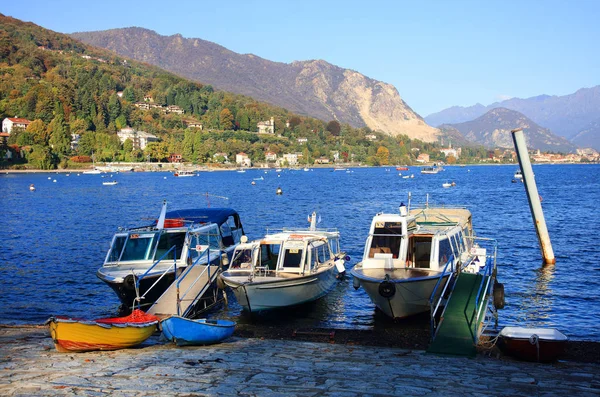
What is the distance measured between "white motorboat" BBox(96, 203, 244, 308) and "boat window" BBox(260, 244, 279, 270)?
312 cm

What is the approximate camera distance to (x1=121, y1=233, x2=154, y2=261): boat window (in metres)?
26.4

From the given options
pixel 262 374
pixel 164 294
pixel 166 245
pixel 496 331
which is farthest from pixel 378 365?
pixel 166 245

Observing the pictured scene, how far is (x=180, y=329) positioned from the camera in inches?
695

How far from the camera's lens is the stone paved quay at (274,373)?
13008 mm

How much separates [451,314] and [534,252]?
23.3 meters

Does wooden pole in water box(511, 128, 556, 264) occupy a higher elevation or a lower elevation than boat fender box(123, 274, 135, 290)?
higher

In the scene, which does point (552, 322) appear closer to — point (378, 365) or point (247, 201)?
point (378, 365)

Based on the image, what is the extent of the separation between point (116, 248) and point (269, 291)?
807cm

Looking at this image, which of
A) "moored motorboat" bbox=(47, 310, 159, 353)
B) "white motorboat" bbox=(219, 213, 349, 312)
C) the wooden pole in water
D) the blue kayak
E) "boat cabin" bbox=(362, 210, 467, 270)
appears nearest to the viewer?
"moored motorboat" bbox=(47, 310, 159, 353)

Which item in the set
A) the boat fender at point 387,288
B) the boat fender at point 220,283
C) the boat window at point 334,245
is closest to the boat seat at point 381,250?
the boat fender at point 387,288

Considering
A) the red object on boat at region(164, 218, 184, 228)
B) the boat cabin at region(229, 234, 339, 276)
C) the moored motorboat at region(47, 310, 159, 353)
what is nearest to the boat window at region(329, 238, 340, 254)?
the boat cabin at region(229, 234, 339, 276)

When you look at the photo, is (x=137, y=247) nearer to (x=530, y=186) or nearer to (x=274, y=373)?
(x=274, y=373)

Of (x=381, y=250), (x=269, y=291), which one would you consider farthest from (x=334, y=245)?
(x=269, y=291)

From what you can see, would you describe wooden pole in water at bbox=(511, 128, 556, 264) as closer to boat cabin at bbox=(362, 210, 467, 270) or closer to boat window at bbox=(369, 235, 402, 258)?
boat cabin at bbox=(362, 210, 467, 270)
